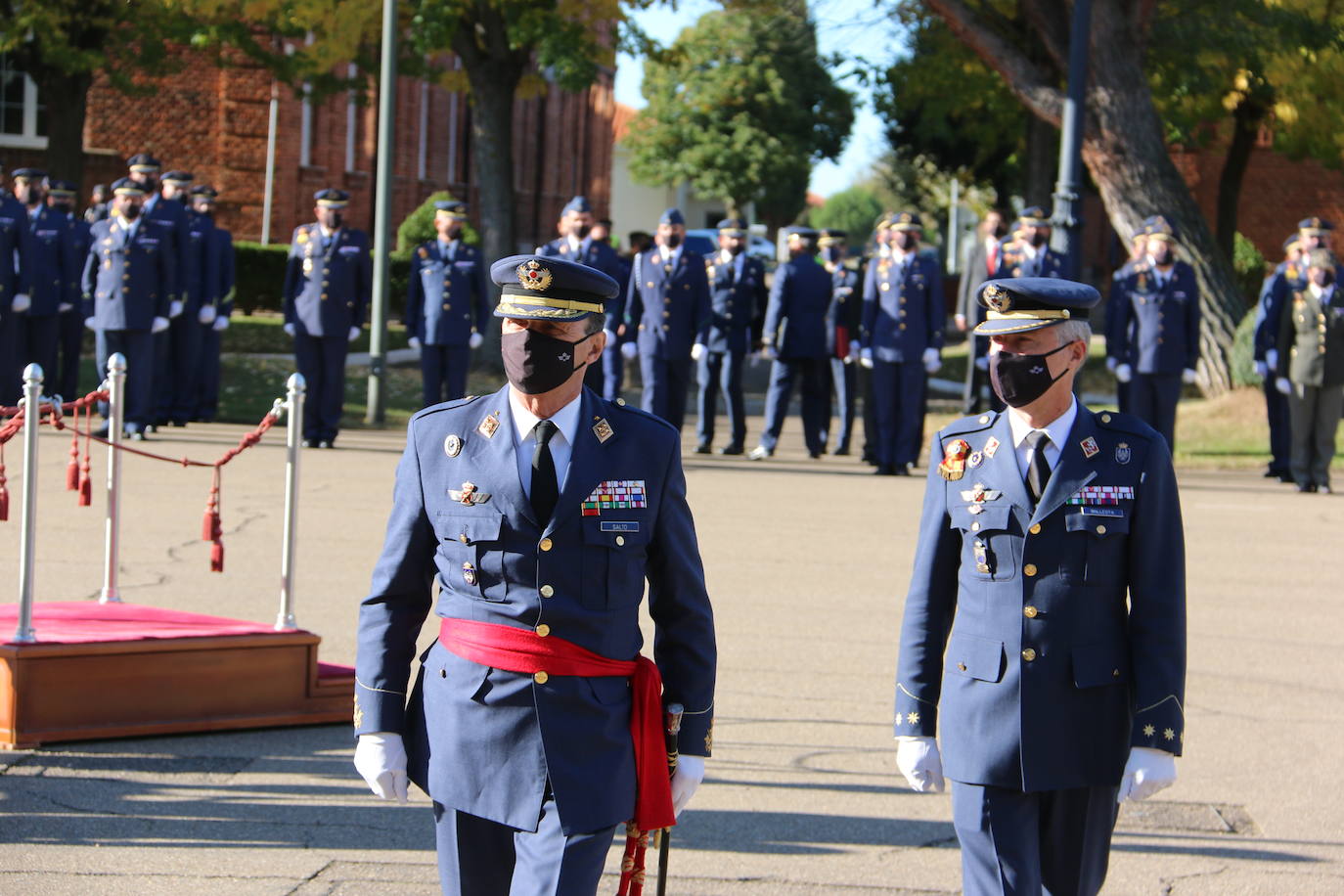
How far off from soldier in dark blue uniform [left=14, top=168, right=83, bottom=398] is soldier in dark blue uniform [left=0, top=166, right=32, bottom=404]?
2.9 inches

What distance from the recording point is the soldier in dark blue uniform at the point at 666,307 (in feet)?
55.1

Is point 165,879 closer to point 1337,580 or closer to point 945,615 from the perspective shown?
point 945,615

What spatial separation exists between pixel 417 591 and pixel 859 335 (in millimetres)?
14090

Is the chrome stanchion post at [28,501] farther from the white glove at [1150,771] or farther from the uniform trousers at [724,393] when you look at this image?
the uniform trousers at [724,393]

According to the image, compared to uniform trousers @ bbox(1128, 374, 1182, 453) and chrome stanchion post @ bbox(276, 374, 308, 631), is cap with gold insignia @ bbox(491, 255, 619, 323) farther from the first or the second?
uniform trousers @ bbox(1128, 374, 1182, 453)

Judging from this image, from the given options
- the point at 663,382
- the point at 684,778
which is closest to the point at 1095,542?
the point at 684,778

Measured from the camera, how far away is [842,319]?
59.0 ft

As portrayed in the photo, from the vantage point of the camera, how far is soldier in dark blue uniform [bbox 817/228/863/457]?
58.8 feet

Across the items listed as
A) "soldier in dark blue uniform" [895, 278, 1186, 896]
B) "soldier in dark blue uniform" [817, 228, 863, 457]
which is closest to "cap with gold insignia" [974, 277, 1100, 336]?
"soldier in dark blue uniform" [895, 278, 1186, 896]

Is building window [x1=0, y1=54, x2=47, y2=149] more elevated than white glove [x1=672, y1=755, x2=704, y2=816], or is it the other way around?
building window [x1=0, y1=54, x2=47, y2=149]

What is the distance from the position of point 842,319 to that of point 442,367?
13.1ft

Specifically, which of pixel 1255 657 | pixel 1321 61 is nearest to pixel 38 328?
pixel 1255 657

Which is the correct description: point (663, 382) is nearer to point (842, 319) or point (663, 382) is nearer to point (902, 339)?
point (842, 319)

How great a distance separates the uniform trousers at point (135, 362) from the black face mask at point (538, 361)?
40.5 ft
